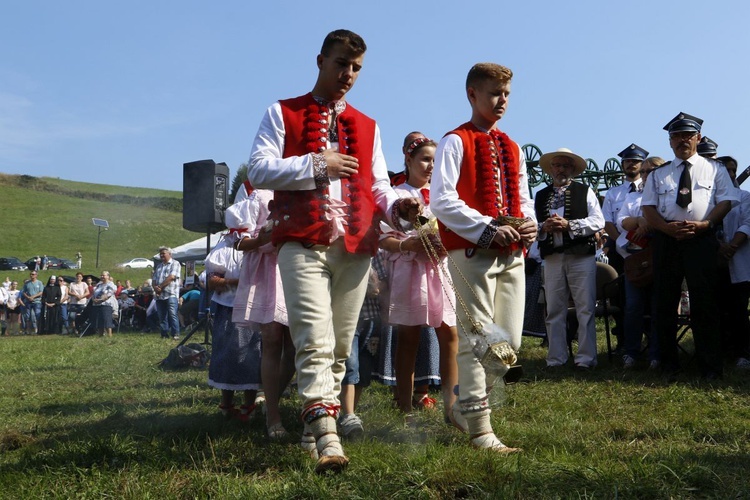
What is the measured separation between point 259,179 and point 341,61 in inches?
28.7

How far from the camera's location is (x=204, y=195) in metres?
12.4

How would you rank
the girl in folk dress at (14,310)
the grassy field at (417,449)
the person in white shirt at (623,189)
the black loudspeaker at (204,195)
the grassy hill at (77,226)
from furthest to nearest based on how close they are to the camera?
the grassy hill at (77,226) < the girl in folk dress at (14,310) < the black loudspeaker at (204,195) < the person in white shirt at (623,189) < the grassy field at (417,449)

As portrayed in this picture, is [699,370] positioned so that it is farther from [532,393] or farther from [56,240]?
[56,240]

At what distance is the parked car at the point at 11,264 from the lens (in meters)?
48.6

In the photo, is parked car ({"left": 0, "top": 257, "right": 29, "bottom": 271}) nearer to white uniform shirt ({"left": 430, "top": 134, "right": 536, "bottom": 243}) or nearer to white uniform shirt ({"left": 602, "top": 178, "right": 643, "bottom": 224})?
white uniform shirt ({"left": 602, "top": 178, "right": 643, "bottom": 224})

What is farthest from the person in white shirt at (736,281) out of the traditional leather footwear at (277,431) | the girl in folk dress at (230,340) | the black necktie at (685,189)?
the traditional leather footwear at (277,431)

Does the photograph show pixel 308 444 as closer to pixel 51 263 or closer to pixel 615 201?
pixel 615 201

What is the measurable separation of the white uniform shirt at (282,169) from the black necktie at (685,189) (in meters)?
3.44

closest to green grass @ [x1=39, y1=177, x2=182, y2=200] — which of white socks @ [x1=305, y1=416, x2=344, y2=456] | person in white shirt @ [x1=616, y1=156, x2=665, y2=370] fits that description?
person in white shirt @ [x1=616, y1=156, x2=665, y2=370]

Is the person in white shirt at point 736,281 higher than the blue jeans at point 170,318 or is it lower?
higher

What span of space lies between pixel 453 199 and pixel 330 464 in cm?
155

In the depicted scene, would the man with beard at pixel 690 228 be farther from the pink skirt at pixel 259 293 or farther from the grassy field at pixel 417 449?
the pink skirt at pixel 259 293

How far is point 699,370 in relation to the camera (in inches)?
283

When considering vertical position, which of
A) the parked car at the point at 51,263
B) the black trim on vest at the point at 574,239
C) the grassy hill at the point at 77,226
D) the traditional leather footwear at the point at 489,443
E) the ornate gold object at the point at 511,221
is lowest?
the traditional leather footwear at the point at 489,443
